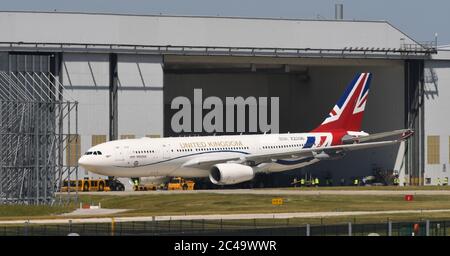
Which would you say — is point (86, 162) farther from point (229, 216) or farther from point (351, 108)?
point (229, 216)

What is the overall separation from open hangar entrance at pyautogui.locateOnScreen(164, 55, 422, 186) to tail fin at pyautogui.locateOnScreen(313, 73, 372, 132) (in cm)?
359

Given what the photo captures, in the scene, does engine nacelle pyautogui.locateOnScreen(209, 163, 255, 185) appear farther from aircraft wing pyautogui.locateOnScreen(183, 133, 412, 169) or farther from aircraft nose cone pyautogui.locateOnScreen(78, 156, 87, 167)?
aircraft nose cone pyautogui.locateOnScreen(78, 156, 87, 167)

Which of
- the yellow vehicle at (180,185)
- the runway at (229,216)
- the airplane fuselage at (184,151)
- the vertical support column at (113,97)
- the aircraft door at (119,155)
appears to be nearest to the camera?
the runway at (229,216)

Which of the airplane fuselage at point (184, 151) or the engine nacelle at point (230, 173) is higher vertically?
Answer: the airplane fuselage at point (184, 151)

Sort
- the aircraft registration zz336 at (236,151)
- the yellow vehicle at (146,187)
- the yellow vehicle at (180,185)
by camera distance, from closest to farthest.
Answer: the aircraft registration zz336 at (236,151) → the yellow vehicle at (146,187) → the yellow vehicle at (180,185)

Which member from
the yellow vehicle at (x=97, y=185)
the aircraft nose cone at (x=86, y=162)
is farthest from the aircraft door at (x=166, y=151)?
the aircraft nose cone at (x=86, y=162)

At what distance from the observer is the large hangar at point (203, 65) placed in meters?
111

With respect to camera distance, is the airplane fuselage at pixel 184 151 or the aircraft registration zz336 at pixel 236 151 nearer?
the airplane fuselage at pixel 184 151

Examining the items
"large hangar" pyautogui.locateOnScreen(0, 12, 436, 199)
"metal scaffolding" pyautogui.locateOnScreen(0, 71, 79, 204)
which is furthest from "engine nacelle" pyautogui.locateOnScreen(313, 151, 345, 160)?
"metal scaffolding" pyautogui.locateOnScreen(0, 71, 79, 204)

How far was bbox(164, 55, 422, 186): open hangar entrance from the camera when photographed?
12129cm

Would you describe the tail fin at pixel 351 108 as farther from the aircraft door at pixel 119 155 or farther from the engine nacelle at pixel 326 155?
the aircraft door at pixel 119 155

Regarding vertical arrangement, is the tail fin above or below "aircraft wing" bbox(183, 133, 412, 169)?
above

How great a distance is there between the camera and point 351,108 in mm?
118250

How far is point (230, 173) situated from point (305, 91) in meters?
36.0
